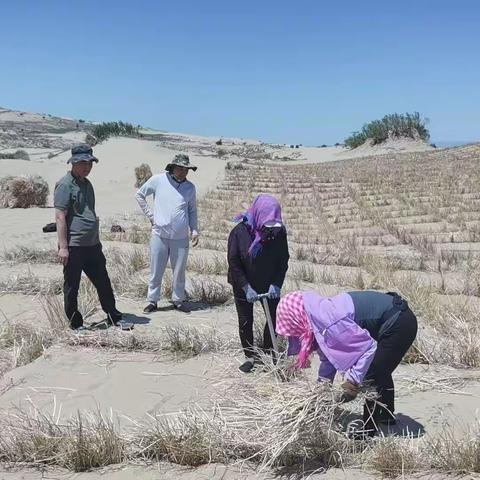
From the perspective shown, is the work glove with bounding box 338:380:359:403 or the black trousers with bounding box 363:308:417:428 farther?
the black trousers with bounding box 363:308:417:428

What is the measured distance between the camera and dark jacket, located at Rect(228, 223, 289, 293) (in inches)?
194

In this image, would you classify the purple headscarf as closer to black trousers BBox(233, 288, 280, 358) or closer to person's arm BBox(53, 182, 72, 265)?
black trousers BBox(233, 288, 280, 358)

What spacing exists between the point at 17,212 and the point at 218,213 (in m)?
5.17

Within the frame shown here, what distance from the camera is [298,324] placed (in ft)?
13.2

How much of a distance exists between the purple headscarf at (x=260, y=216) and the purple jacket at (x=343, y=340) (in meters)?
1.01

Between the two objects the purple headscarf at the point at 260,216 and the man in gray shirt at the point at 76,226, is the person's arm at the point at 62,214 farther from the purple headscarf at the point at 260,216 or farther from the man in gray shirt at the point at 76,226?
the purple headscarf at the point at 260,216

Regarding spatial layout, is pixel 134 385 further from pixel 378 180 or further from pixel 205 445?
pixel 378 180

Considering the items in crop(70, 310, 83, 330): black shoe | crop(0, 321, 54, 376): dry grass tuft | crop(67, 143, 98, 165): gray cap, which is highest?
crop(67, 143, 98, 165): gray cap

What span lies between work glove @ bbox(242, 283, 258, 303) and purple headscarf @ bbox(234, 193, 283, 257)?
0.25 m

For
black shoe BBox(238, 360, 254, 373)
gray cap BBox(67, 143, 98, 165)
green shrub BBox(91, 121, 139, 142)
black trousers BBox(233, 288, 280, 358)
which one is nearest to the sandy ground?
black shoe BBox(238, 360, 254, 373)

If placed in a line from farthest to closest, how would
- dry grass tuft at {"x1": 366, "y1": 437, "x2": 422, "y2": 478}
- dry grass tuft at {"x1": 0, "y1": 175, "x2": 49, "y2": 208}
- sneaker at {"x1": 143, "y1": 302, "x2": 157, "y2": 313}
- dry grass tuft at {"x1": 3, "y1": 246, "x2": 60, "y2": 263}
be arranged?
dry grass tuft at {"x1": 0, "y1": 175, "x2": 49, "y2": 208}
dry grass tuft at {"x1": 3, "y1": 246, "x2": 60, "y2": 263}
sneaker at {"x1": 143, "y1": 302, "x2": 157, "y2": 313}
dry grass tuft at {"x1": 366, "y1": 437, "x2": 422, "y2": 478}

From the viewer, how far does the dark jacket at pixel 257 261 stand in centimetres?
492

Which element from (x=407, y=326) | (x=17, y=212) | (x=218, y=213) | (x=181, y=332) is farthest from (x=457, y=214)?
(x=407, y=326)

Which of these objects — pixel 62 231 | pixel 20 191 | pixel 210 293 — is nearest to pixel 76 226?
pixel 62 231
